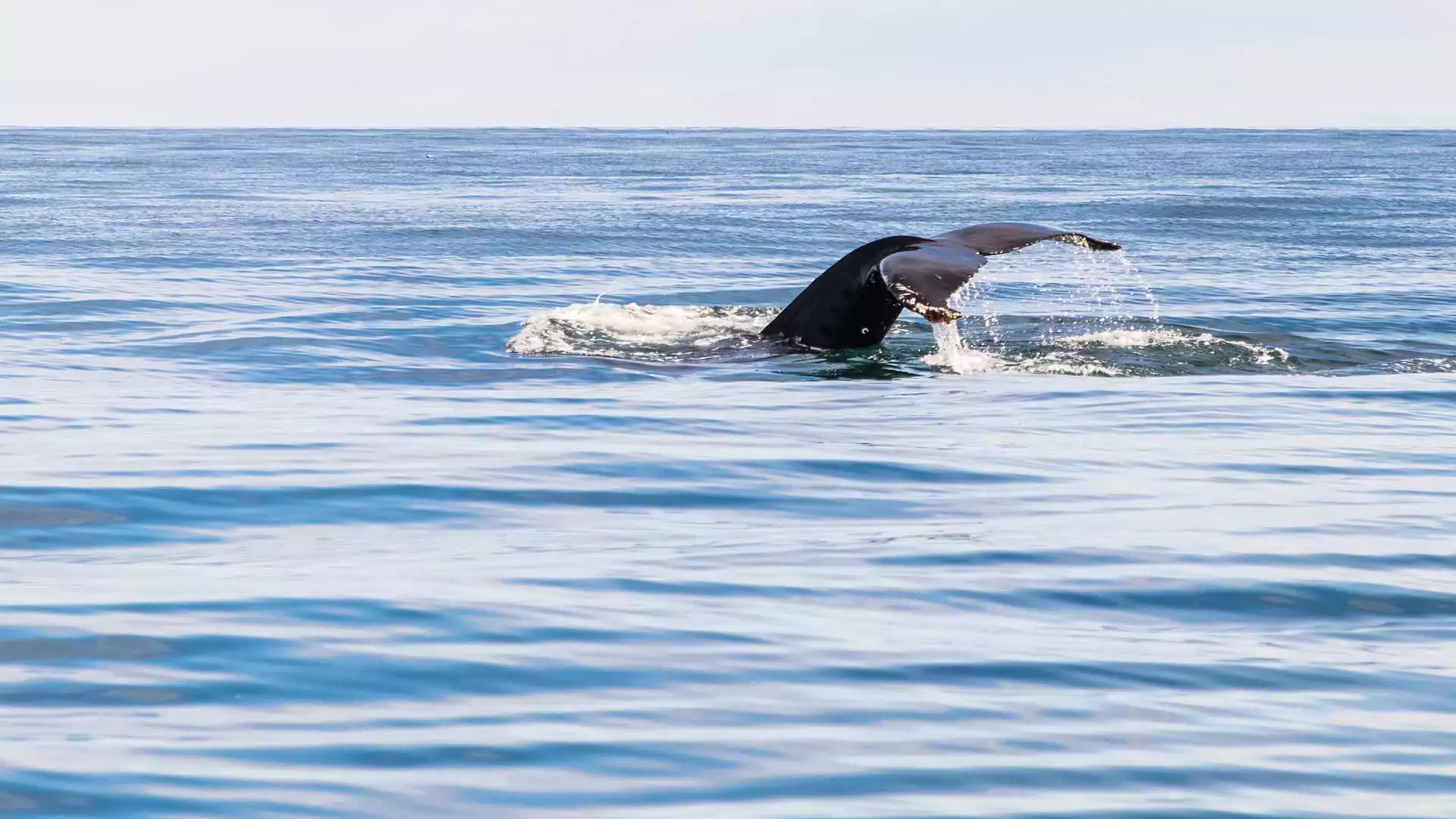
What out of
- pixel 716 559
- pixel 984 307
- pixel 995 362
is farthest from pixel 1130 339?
pixel 716 559

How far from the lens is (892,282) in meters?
11.1

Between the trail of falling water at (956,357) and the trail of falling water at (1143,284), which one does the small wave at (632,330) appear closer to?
the trail of falling water at (956,357)

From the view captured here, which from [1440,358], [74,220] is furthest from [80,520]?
[74,220]

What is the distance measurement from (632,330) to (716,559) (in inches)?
333

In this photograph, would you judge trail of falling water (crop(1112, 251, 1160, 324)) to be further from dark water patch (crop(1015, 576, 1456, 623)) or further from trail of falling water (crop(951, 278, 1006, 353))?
dark water patch (crop(1015, 576, 1456, 623))

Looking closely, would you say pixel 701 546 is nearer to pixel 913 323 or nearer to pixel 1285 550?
pixel 1285 550

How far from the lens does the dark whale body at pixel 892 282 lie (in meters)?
10.9

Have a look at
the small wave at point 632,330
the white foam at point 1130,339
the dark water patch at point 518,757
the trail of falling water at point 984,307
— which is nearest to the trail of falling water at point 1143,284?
the white foam at point 1130,339

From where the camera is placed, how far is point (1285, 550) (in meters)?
7.05

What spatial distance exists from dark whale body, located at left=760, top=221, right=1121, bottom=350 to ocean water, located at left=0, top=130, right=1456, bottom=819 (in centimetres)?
24

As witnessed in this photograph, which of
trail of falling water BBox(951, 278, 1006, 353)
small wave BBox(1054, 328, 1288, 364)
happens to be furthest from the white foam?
trail of falling water BBox(951, 278, 1006, 353)

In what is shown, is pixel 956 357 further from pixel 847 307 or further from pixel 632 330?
pixel 632 330

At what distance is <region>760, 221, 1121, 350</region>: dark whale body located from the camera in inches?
428

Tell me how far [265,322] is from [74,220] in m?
16.5
